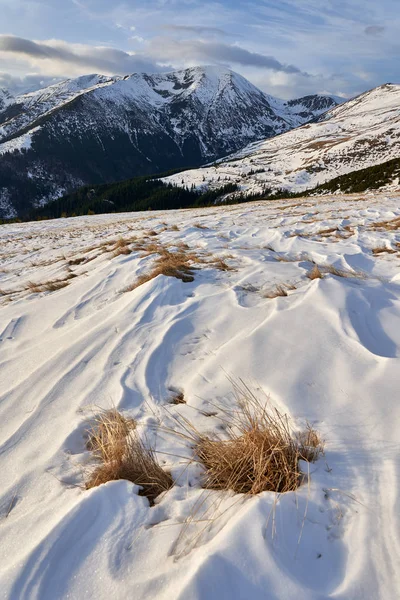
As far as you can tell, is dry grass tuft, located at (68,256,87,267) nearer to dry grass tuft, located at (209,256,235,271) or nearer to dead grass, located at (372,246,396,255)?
dry grass tuft, located at (209,256,235,271)

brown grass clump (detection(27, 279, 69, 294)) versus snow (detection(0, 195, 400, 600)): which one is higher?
brown grass clump (detection(27, 279, 69, 294))

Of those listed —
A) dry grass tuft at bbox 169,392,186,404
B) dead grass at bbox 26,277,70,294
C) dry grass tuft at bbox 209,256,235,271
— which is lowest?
dry grass tuft at bbox 169,392,186,404

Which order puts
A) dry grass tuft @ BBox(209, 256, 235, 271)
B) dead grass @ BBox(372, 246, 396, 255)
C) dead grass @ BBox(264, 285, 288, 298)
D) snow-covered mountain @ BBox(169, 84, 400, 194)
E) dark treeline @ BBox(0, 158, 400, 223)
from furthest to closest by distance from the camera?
dark treeline @ BBox(0, 158, 400, 223) < snow-covered mountain @ BBox(169, 84, 400, 194) < dead grass @ BBox(372, 246, 396, 255) < dry grass tuft @ BBox(209, 256, 235, 271) < dead grass @ BBox(264, 285, 288, 298)

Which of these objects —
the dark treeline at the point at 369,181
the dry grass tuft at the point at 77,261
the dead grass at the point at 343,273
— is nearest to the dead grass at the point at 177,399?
the dead grass at the point at 343,273

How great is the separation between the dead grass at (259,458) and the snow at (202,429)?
7 centimetres

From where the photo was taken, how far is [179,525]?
1.50 meters

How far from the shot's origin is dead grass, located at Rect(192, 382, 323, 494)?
158cm

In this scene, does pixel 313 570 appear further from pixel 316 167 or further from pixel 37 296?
pixel 316 167

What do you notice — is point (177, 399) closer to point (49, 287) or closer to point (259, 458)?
point (259, 458)

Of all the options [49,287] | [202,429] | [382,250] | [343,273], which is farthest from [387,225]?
[202,429]

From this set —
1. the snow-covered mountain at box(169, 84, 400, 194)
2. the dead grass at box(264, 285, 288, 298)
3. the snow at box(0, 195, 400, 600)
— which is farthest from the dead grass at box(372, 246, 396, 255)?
the snow-covered mountain at box(169, 84, 400, 194)

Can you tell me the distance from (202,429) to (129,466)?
500mm

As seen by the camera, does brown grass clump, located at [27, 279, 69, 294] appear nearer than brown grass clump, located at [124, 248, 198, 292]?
No

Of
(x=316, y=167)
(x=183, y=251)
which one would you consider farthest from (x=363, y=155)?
(x=183, y=251)
